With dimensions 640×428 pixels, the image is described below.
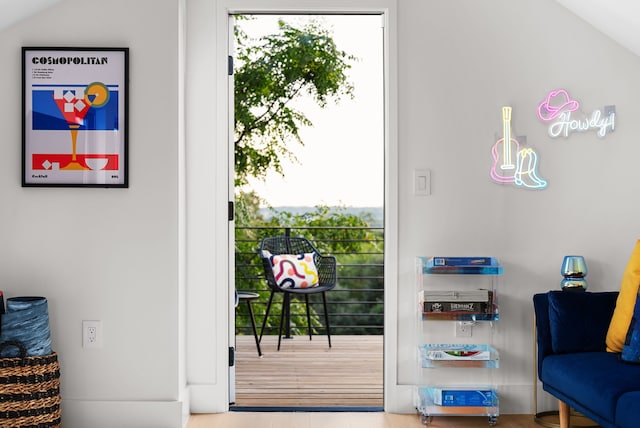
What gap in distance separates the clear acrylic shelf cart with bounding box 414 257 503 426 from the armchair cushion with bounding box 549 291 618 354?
0.32 meters

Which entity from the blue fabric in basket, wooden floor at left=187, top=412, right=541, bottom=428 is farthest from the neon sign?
the blue fabric in basket

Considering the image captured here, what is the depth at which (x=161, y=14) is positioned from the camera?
333cm

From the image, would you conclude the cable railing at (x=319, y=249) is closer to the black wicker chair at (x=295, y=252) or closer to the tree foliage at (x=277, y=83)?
the black wicker chair at (x=295, y=252)

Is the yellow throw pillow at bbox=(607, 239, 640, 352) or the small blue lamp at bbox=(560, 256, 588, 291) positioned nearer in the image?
the yellow throw pillow at bbox=(607, 239, 640, 352)

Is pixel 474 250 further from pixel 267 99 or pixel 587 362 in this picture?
pixel 267 99

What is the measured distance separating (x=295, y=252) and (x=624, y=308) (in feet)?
10.6

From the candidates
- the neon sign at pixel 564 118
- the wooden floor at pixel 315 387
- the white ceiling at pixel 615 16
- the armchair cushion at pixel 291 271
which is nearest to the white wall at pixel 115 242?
the wooden floor at pixel 315 387

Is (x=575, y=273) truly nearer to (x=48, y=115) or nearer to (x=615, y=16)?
(x=615, y=16)

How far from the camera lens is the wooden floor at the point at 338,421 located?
3434mm

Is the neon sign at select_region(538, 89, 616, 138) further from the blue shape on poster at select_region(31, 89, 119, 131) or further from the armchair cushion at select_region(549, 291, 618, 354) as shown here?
the blue shape on poster at select_region(31, 89, 119, 131)

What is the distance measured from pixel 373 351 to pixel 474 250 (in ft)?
6.61

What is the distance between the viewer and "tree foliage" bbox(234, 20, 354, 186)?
19.2 feet

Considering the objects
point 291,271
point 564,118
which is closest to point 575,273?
point 564,118

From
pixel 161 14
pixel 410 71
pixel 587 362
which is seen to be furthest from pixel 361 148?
pixel 587 362
